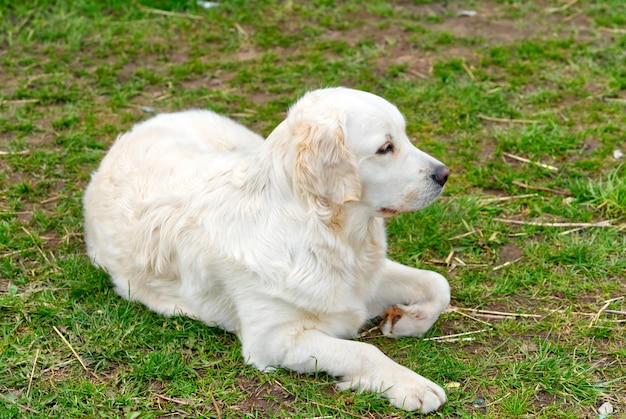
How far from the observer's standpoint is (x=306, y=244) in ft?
13.0

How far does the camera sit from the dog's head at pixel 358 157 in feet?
12.5

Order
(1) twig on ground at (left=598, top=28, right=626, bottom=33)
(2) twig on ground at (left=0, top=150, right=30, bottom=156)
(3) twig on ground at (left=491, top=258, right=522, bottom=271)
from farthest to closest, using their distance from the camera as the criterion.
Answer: (1) twig on ground at (left=598, top=28, right=626, bottom=33) < (2) twig on ground at (left=0, top=150, right=30, bottom=156) < (3) twig on ground at (left=491, top=258, right=522, bottom=271)

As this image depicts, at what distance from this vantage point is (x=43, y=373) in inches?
159

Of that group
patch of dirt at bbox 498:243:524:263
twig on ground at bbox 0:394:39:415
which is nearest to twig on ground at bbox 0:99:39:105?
twig on ground at bbox 0:394:39:415

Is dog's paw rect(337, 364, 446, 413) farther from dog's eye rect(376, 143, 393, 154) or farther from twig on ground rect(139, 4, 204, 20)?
twig on ground rect(139, 4, 204, 20)

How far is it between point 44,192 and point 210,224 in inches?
80.5

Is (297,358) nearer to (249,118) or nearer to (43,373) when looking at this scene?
(43,373)

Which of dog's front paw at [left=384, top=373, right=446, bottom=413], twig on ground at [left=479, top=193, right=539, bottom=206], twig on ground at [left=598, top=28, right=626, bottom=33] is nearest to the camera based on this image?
dog's front paw at [left=384, top=373, right=446, bottom=413]

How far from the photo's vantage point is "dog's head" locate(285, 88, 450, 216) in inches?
150

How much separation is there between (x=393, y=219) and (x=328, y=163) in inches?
62.8

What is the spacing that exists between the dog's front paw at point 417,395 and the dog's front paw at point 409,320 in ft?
1.61

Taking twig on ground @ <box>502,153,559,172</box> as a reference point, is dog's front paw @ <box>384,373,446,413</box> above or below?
below

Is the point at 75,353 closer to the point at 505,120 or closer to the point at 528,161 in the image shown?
the point at 528,161

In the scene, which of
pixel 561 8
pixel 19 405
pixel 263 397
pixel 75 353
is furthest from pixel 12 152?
pixel 561 8
